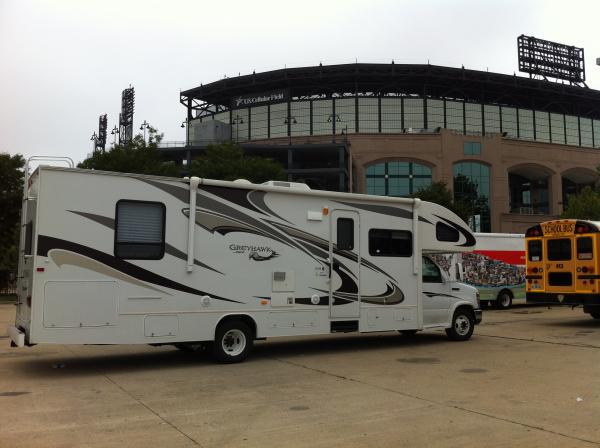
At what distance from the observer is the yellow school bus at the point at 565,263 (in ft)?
50.6

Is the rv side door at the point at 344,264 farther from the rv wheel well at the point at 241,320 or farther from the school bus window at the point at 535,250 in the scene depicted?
the school bus window at the point at 535,250

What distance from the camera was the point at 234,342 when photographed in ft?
32.6

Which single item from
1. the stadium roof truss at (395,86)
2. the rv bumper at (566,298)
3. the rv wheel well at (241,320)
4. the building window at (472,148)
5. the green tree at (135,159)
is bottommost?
the rv wheel well at (241,320)

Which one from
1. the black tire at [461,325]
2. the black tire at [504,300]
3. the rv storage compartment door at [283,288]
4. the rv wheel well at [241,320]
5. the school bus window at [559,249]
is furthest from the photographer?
the black tire at [504,300]

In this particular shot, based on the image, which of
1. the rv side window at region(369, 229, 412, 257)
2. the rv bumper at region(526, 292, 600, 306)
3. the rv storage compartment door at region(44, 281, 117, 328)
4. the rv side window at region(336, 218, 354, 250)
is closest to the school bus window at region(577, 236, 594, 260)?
the rv bumper at region(526, 292, 600, 306)

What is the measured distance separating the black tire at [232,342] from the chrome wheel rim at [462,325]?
5.50m

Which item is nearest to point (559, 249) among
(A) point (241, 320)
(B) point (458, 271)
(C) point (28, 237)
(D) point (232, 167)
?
(B) point (458, 271)

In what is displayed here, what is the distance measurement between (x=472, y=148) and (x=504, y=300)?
46312mm

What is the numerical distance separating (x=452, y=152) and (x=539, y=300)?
50367 millimetres

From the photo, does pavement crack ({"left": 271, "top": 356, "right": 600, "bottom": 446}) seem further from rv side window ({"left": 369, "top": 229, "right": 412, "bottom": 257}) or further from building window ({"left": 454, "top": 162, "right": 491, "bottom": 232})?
building window ({"left": 454, "top": 162, "right": 491, "bottom": 232})

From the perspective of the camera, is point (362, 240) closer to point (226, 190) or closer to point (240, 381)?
point (226, 190)

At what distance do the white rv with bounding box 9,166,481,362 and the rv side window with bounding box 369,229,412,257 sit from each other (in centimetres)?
A: 2

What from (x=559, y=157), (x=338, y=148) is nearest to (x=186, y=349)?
(x=338, y=148)

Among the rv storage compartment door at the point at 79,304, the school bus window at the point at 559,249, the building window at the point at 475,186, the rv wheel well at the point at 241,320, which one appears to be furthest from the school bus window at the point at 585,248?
the building window at the point at 475,186
